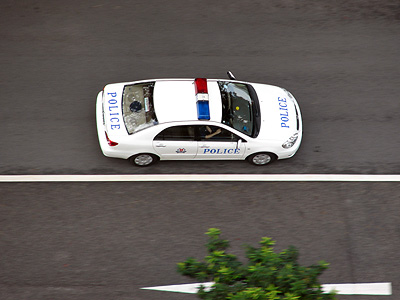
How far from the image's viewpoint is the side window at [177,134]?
34.1ft

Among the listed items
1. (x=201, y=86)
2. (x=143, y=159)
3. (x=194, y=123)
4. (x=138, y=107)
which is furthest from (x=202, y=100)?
(x=143, y=159)

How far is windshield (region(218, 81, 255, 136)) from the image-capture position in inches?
417

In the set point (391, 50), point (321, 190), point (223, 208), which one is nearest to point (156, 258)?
point (223, 208)

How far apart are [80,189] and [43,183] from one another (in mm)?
845

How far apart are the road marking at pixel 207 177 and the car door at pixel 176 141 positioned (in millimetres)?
657

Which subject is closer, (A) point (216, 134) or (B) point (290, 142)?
(A) point (216, 134)

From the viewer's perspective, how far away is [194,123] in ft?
33.9

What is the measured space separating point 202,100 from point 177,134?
89 centimetres

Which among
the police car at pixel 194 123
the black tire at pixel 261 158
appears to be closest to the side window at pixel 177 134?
the police car at pixel 194 123

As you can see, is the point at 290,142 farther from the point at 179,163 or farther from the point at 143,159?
the point at 143,159

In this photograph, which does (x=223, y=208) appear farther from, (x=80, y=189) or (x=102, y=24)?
(x=102, y=24)

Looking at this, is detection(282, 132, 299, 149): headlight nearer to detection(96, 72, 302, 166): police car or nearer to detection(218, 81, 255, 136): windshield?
detection(96, 72, 302, 166): police car

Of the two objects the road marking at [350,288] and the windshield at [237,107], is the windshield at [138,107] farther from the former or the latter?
the road marking at [350,288]

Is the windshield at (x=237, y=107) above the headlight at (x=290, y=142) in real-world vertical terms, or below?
above
